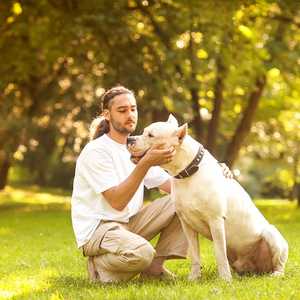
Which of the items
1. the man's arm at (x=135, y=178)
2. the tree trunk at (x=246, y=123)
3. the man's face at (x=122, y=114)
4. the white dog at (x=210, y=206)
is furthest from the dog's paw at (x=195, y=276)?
the tree trunk at (x=246, y=123)

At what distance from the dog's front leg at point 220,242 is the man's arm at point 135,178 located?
0.73m

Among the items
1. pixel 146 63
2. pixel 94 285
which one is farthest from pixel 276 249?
pixel 146 63

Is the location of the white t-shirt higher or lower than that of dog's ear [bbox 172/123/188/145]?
lower

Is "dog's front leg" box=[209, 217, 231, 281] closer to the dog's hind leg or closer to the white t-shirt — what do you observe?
the dog's hind leg

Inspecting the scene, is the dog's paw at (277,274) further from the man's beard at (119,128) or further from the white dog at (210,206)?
the man's beard at (119,128)

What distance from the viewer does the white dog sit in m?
3.94

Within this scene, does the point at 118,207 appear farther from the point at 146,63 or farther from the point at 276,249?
the point at 146,63

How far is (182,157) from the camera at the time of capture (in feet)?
13.0

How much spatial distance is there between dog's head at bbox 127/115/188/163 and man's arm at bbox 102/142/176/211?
78mm

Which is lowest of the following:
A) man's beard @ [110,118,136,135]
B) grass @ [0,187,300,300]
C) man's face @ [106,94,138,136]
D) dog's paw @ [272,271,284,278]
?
grass @ [0,187,300,300]

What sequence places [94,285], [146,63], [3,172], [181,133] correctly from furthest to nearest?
1. [3,172]
2. [146,63]
3. [94,285]
4. [181,133]

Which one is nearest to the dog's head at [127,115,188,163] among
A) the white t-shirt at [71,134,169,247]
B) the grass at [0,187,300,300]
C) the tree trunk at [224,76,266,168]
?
the white t-shirt at [71,134,169,247]

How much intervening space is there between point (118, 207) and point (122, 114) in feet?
3.22

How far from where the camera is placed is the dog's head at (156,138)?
3918mm
